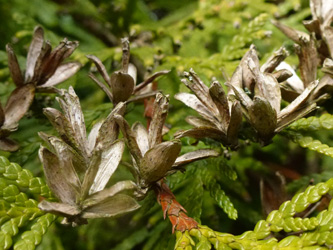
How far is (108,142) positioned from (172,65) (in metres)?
0.72

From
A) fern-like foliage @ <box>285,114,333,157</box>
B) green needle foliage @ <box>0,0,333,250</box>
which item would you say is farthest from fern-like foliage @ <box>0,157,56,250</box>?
fern-like foliage @ <box>285,114,333,157</box>

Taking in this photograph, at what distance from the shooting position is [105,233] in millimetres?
2072

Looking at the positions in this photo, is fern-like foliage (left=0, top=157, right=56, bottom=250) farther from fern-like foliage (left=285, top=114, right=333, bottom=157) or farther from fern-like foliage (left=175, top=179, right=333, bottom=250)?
fern-like foliage (left=285, top=114, right=333, bottom=157)

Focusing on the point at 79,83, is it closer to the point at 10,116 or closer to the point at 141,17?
the point at 10,116

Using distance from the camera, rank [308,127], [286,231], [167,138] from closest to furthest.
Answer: [286,231] < [308,127] < [167,138]

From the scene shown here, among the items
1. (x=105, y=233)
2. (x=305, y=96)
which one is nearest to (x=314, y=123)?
(x=305, y=96)

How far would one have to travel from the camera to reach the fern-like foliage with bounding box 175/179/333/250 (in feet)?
2.93

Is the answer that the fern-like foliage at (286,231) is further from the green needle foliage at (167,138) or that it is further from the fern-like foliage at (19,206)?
the fern-like foliage at (19,206)

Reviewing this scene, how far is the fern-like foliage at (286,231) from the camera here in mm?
894

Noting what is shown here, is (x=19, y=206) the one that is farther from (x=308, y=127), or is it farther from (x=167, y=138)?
(x=308, y=127)

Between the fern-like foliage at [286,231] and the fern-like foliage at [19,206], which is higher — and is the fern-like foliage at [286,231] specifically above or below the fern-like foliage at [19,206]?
below

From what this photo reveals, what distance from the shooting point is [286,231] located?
94 cm

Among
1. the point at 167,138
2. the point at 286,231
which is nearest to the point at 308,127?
the point at 286,231

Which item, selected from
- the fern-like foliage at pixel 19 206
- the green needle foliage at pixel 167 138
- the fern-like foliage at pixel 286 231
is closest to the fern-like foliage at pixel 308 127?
the green needle foliage at pixel 167 138
